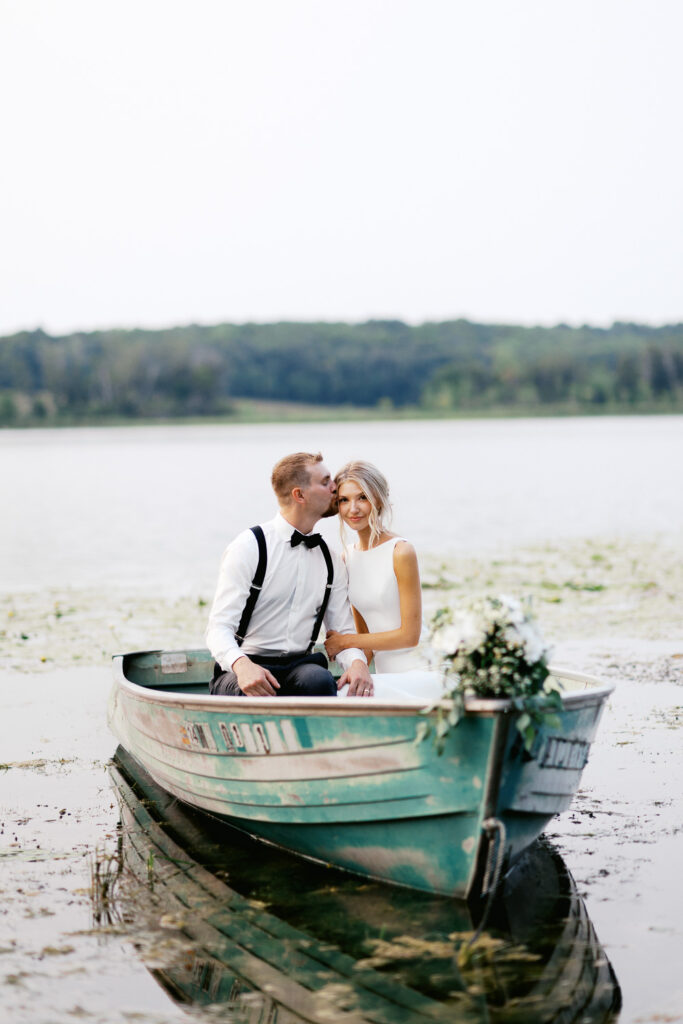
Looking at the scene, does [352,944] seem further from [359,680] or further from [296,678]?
[296,678]

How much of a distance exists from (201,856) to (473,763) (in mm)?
1893

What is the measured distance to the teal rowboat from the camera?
4.39 metres

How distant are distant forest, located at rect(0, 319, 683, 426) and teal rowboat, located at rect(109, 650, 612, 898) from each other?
92448mm

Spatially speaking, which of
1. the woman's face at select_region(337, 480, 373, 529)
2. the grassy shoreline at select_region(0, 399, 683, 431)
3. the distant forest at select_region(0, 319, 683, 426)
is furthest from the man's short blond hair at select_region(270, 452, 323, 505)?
A: the grassy shoreline at select_region(0, 399, 683, 431)

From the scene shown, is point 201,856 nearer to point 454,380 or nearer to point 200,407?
point 200,407

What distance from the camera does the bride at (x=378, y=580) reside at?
574 centimetres

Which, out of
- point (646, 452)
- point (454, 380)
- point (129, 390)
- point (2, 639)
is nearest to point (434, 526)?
point (2, 639)

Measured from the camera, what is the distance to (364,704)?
4.52 m

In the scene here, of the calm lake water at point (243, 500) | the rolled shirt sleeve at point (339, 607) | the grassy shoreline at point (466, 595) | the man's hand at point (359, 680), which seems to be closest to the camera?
the man's hand at point (359, 680)

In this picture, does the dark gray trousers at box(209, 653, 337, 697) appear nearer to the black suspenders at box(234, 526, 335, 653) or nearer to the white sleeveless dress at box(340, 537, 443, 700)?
the black suspenders at box(234, 526, 335, 653)

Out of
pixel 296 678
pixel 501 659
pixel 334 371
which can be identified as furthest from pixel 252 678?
pixel 334 371

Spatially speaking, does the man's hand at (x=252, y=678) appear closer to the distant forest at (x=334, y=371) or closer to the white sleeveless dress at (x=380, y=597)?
the white sleeveless dress at (x=380, y=597)

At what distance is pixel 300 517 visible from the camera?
553cm

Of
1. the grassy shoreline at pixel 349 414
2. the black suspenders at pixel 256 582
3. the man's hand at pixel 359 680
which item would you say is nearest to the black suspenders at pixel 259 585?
the black suspenders at pixel 256 582
